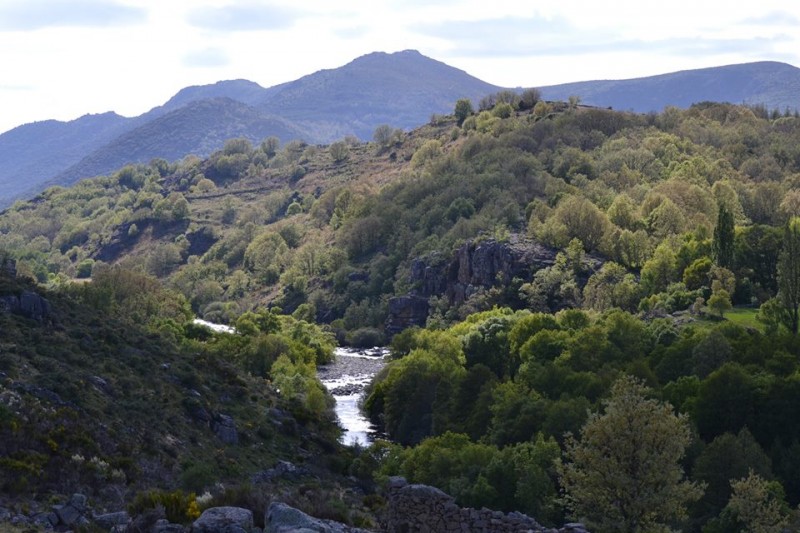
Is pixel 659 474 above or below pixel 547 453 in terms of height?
above

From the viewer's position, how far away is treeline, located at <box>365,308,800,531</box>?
39625 mm

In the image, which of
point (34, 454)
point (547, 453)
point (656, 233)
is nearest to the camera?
point (34, 454)

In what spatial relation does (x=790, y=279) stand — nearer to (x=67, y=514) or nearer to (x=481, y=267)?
(x=481, y=267)

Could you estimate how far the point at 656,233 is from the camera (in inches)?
5950

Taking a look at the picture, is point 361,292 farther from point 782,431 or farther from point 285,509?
point 285,509

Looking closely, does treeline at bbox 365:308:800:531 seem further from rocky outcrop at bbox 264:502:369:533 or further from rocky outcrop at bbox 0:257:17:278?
rocky outcrop at bbox 0:257:17:278

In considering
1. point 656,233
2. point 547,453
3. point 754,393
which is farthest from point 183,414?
point 656,233

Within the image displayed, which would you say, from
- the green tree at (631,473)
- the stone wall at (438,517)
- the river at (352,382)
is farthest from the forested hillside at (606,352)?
the stone wall at (438,517)

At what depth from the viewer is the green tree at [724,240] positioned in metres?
111

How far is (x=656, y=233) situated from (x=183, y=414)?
10668cm

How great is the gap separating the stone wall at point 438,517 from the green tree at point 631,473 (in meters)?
10.4

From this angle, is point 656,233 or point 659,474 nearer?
point 659,474

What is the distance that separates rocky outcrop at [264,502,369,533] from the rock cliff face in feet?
417

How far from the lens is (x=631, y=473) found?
39.4 m
